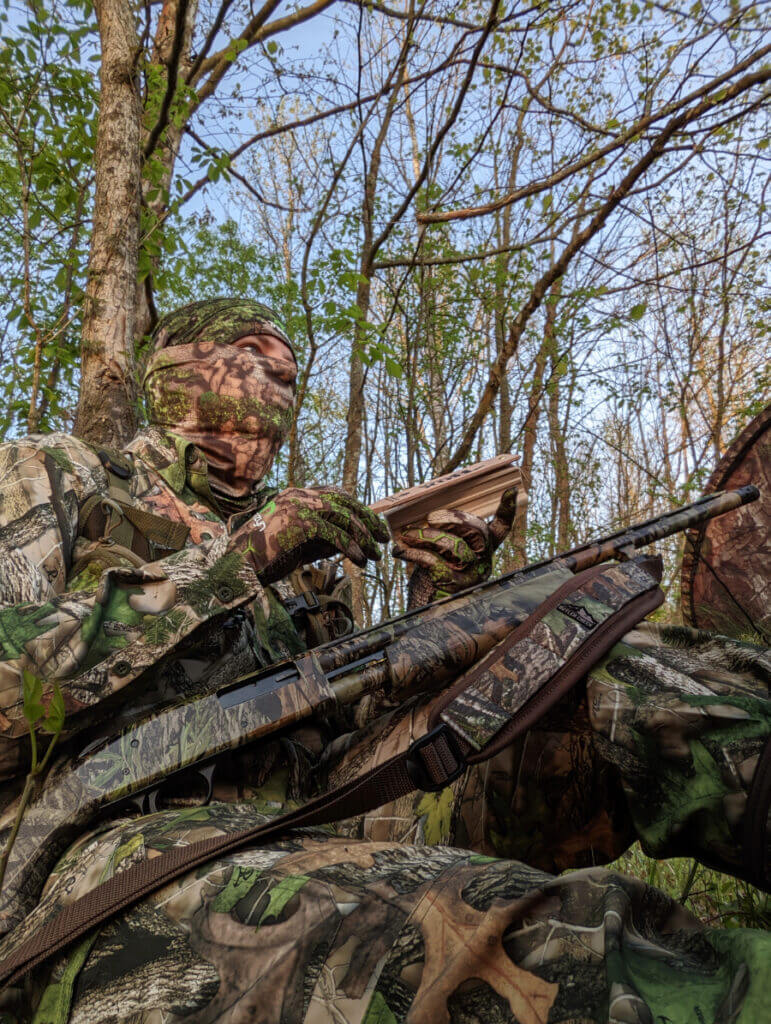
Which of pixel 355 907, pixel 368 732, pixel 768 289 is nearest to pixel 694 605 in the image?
pixel 368 732

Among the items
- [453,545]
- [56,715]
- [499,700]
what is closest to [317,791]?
[499,700]

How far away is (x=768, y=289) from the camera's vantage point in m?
6.38

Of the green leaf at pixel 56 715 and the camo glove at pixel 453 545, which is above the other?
the camo glove at pixel 453 545

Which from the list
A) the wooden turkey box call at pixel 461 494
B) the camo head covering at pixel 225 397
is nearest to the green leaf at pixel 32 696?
the camo head covering at pixel 225 397

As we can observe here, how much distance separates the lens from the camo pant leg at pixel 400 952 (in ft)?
2.83

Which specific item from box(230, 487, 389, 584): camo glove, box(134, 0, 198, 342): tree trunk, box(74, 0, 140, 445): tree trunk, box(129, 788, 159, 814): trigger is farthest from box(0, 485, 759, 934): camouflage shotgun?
box(134, 0, 198, 342): tree trunk

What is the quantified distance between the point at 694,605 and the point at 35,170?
16.0 ft

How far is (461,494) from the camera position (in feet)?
9.67

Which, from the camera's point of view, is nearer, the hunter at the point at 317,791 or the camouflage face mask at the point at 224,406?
the hunter at the point at 317,791

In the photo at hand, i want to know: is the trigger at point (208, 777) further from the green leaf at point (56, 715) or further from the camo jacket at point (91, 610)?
the green leaf at point (56, 715)

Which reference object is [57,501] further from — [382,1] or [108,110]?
[382,1]

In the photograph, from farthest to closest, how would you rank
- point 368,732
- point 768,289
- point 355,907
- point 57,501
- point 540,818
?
point 768,289
point 368,732
point 57,501
point 540,818
point 355,907

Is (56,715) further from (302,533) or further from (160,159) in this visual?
(160,159)

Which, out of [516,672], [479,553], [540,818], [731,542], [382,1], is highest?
[382,1]
